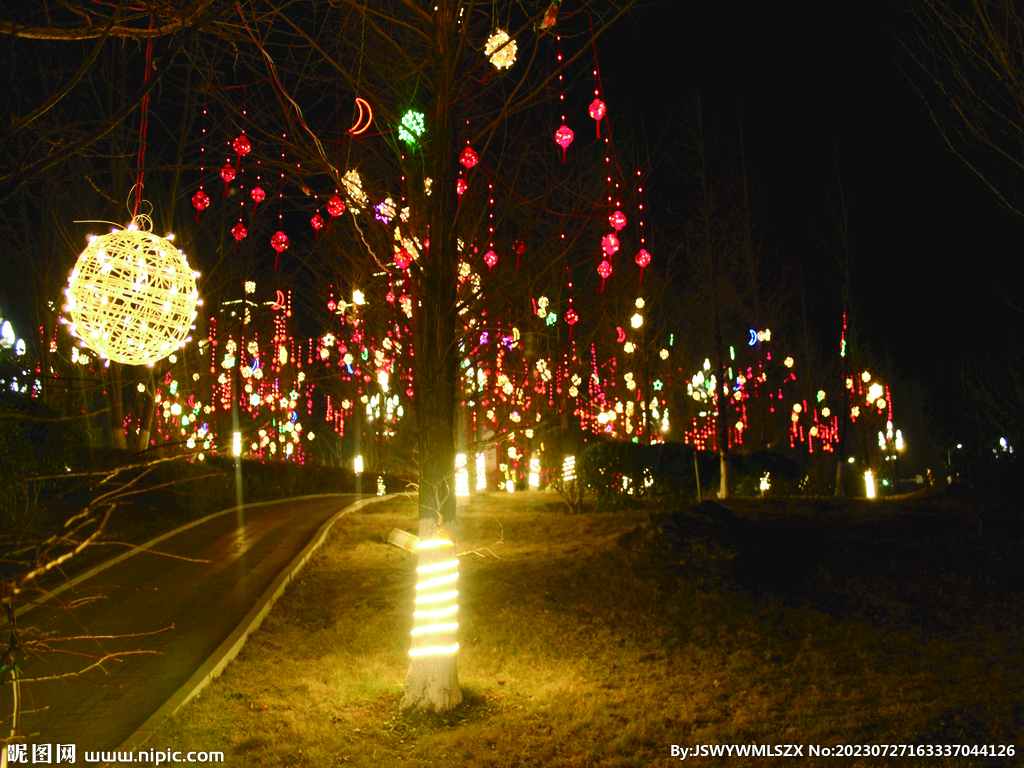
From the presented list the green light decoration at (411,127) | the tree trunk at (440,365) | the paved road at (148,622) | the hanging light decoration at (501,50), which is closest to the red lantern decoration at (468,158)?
the tree trunk at (440,365)

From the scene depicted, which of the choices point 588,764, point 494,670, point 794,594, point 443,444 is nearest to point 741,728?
point 588,764

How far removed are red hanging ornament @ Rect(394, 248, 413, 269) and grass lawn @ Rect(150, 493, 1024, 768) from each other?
12.1 feet

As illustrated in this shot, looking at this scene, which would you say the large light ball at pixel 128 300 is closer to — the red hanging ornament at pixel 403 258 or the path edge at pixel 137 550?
the red hanging ornament at pixel 403 258

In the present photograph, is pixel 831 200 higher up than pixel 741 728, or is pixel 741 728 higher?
pixel 831 200

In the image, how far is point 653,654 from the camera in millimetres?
7559

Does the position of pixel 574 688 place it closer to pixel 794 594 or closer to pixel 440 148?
pixel 794 594

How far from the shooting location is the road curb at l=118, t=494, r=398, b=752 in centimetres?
570

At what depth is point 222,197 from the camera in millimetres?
19156

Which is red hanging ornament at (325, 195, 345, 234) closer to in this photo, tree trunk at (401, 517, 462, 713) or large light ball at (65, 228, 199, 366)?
large light ball at (65, 228, 199, 366)

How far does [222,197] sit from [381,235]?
1415 cm

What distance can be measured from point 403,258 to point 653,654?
4.45 m

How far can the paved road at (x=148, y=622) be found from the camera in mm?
6051

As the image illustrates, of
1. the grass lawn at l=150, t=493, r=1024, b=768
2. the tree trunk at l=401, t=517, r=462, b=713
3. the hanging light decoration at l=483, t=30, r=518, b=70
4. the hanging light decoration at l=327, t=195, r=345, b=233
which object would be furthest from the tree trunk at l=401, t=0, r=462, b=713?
the hanging light decoration at l=327, t=195, r=345, b=233

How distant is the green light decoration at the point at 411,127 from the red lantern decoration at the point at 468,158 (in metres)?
0.41
